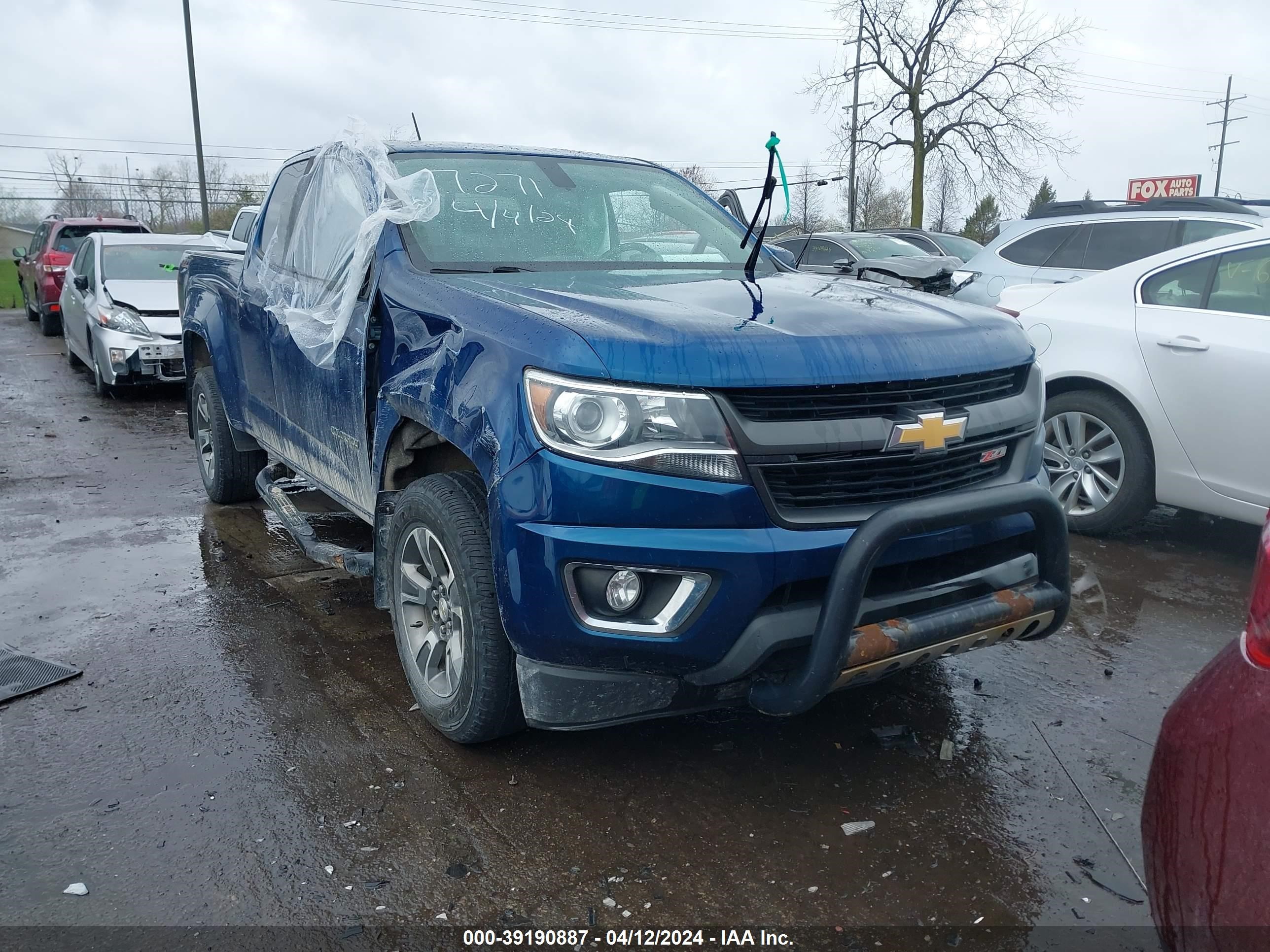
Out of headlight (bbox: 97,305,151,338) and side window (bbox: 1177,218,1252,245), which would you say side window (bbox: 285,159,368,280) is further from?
headlight (bbox: 97,305,151,338)

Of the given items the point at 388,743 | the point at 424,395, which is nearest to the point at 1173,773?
the point at 424,395

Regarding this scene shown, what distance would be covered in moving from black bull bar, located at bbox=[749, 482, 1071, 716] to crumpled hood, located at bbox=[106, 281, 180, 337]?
9.29 m

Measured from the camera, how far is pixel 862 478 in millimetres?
2652

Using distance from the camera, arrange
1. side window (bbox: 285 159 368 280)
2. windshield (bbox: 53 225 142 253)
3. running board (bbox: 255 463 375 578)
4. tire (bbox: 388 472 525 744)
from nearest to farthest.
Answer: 1. tire (bbox: 388 472 525 744)
2. running board (bbox: 255 463 375 578)
3. side window (bbox: 285 159 368 280)
4. windshield (bbox: 53 225 142 253)

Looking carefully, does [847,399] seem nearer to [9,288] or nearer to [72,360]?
[72,360]

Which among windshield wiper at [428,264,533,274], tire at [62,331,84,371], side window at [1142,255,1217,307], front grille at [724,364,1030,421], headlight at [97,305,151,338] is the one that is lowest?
tire at [62,331,84,371]

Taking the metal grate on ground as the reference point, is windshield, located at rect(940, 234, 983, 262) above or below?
above

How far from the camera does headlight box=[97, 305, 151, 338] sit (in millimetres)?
10008

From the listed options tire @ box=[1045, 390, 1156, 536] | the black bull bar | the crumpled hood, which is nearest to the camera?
the black bull bar

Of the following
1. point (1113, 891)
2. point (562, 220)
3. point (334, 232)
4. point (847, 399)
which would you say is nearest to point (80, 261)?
point (334, 232)

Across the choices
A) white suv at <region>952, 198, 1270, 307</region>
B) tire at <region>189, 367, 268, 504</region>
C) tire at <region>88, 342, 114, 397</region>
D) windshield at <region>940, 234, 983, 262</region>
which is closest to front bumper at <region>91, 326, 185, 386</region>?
tire at <region>88, 342, 114, 397</region>

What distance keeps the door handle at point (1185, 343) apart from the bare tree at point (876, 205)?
3250 centimetres

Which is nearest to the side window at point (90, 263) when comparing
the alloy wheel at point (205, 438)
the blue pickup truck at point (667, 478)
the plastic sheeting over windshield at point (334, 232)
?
the alloy wheel at point (205, 438)

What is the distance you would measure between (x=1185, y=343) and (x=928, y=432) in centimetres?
281
